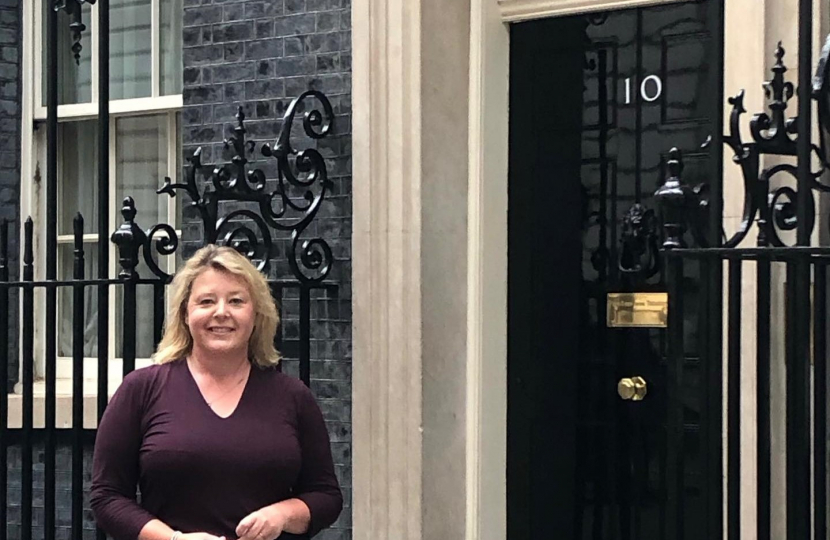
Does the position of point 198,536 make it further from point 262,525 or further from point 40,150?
point 40,150

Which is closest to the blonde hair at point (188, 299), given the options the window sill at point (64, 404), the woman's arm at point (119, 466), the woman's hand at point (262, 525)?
the woman's arm at point (119, 466)

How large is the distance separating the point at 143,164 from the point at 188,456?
313 cm

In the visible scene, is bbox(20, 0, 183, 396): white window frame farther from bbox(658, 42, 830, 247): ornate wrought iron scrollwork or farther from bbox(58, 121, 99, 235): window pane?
bbox(658, 42, 830, 247): ornate wrought iron scrollwork

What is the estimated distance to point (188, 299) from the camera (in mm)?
4195

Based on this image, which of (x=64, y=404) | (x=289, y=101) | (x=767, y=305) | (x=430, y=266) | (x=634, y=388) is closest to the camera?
(x=767, y=305)

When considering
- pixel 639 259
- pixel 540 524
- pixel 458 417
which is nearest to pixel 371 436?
pixel 458 417

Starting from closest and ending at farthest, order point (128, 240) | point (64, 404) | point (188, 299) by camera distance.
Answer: point (188, 299)
point (128, 240)
point (64, 404)

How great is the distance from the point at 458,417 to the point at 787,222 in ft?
6.12

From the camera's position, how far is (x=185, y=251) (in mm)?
6137

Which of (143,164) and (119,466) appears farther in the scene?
(143,164)

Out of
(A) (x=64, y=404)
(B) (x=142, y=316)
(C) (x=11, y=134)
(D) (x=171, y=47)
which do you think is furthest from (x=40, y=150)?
(A) (x=64, y=404)

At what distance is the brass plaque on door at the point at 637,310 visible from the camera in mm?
5250

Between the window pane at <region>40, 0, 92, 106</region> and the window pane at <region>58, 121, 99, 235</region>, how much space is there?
15 centimetres

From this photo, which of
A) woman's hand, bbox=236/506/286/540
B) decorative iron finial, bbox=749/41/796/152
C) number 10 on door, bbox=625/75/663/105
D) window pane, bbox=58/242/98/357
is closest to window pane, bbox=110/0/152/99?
window pane, bbox=58/242/98/357
